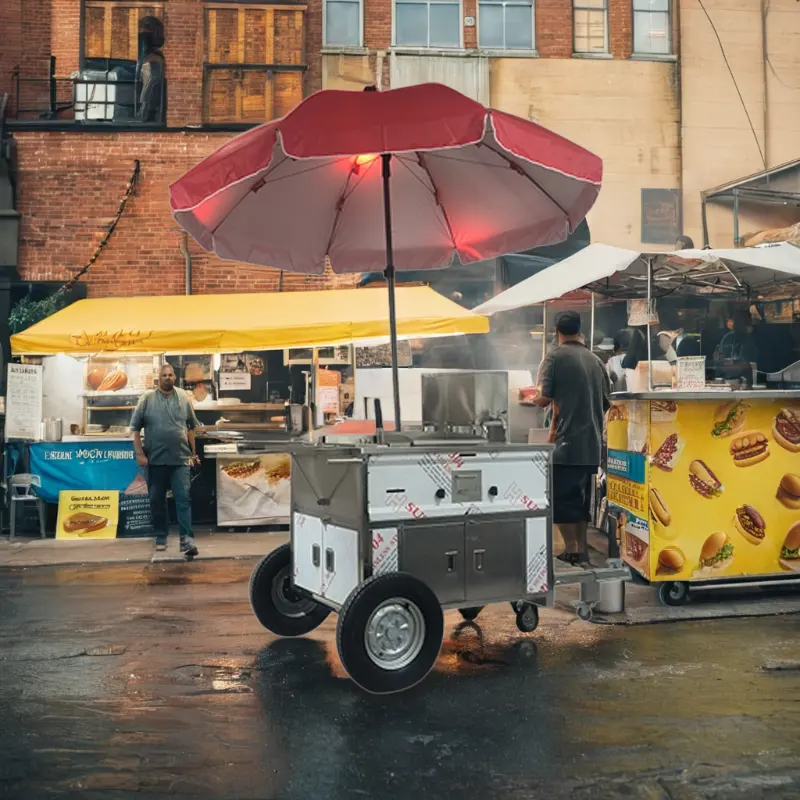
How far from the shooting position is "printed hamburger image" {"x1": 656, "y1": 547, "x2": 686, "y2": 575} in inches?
264

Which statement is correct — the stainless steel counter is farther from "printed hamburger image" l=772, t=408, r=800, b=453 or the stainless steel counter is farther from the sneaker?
the sneaker

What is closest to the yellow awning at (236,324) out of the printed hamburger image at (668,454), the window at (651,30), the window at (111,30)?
the window at (111,30)

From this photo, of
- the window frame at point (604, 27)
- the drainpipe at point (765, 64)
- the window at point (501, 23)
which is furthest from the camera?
the drainpipe at point (765, 64)

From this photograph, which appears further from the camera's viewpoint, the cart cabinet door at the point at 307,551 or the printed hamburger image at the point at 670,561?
the printed hamburger image at the point at 670,561

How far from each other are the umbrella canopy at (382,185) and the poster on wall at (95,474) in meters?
4.87

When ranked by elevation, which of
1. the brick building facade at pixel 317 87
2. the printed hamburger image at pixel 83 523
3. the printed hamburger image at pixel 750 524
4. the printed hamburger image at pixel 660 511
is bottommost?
the printed hamburger image at pixel 83 523

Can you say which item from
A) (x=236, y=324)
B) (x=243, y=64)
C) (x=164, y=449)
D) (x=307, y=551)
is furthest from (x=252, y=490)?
(x=243, y=64)

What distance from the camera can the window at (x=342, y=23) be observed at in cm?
1530

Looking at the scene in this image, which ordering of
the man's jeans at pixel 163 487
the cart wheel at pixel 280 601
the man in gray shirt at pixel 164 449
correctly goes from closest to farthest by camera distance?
the cart wheel at pixel 280 601 < the man in gray shirt at pixel 164 449 < the man's jeans at pixel 163 487

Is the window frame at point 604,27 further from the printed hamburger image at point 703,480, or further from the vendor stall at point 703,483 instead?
the printed hamburger image at point 703,480

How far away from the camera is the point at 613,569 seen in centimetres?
613

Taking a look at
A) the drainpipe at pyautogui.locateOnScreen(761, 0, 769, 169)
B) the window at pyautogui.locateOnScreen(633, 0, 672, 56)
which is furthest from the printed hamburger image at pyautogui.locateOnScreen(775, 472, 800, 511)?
the window at pyautogui.locateOnScreen(633, 0, 672, 56)

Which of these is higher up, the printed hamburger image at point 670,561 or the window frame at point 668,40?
the window frame at point 668,40

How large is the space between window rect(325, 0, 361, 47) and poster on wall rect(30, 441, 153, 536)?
335 inches
